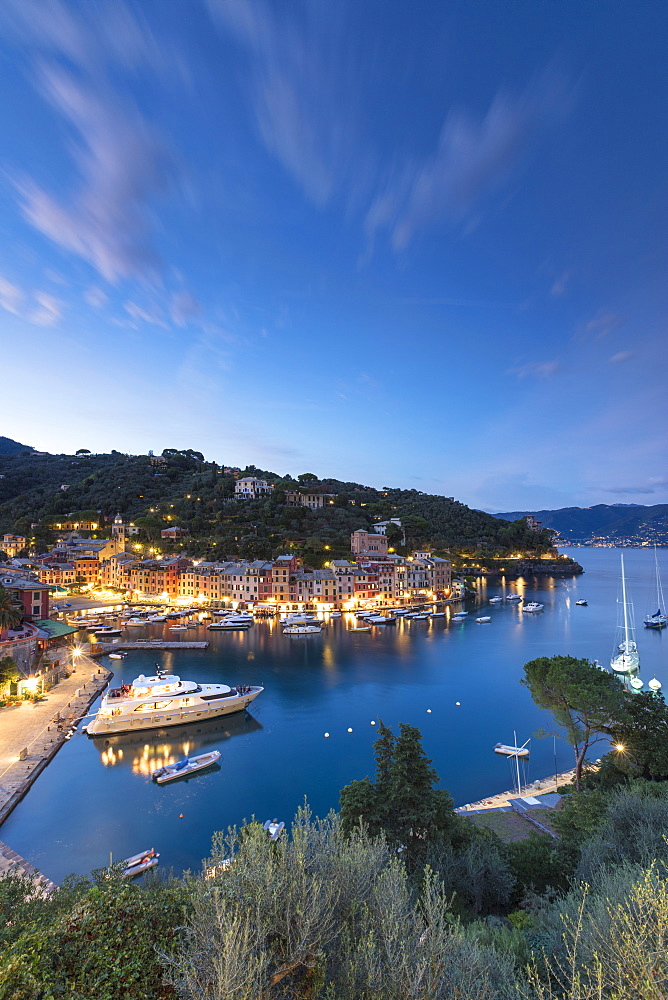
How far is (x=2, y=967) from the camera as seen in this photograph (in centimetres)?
366

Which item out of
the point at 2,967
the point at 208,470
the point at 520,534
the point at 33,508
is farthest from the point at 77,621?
the point at 520,534

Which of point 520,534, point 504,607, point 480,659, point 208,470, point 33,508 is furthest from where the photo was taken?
point 208,470

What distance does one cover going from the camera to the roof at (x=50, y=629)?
85.2 ft

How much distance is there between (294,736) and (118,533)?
182ft

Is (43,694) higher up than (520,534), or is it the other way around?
(520,534)

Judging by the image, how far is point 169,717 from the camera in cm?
2014

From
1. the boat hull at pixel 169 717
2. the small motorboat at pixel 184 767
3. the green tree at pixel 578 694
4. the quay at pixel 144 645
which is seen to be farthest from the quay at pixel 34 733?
the green tree at pixel 578 694

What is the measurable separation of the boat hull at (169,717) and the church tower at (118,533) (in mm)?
47362

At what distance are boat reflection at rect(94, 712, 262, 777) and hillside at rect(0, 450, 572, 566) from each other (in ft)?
108

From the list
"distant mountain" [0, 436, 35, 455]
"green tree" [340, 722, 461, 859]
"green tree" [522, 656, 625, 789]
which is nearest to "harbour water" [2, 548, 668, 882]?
"green tree" [522, 656, 625, 789]

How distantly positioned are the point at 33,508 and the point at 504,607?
78.4 m

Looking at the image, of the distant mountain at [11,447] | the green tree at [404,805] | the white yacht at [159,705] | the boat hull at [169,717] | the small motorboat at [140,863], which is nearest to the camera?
the green tree at [404,805]

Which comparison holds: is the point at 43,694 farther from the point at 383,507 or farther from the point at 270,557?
the point at 383,507

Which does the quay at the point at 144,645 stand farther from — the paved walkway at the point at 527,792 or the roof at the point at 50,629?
the paved walkway at the point at 527,792
